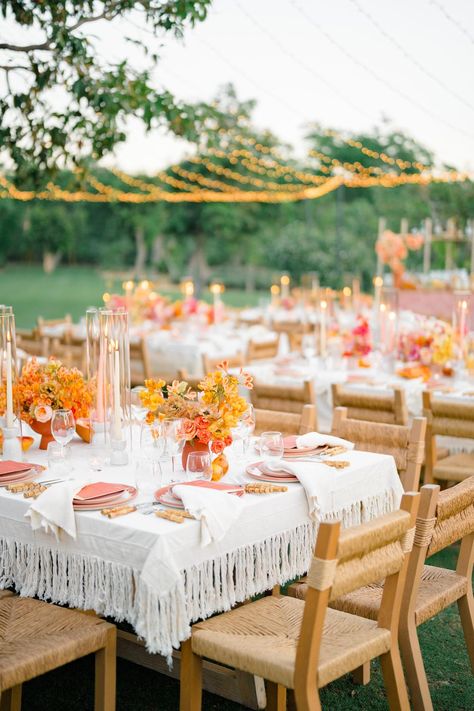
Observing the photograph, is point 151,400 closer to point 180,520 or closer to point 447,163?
point 180,520

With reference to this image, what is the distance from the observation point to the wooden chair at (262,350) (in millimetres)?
8797

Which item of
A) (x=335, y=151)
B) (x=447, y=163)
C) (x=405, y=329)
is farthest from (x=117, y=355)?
(x=335, y=151)

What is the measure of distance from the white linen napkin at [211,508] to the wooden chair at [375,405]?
233 centimetres

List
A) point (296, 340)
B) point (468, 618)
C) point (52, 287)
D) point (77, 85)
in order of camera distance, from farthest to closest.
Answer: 1. point (52, 287)
2. point (296, 340)
3. point (77, 85)
4. point (468, 618)

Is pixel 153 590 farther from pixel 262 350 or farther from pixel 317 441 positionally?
pixel 262 350

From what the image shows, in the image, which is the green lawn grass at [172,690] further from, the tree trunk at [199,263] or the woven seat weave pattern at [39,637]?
the tree trunk at [199,263]

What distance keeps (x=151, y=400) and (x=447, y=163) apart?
54.7ft

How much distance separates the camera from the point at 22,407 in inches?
169

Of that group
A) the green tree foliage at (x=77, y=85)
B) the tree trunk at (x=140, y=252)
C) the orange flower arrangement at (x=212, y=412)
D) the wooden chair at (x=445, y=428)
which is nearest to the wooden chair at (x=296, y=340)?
the green tree foliage at (x=77, y=85)

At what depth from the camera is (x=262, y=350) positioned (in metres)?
9.05

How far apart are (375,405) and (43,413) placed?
7.08 feet

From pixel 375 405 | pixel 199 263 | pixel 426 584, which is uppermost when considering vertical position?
pixel 199 263

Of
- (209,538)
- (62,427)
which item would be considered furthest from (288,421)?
(209,538)

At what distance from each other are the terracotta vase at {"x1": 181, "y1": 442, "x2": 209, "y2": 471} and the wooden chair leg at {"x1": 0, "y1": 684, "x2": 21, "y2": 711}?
1018mm
